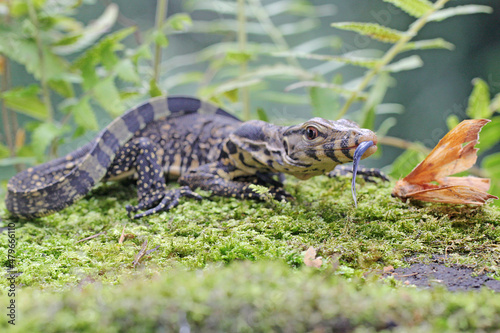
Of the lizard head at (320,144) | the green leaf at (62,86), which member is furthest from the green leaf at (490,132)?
the green leaf at (62,86)

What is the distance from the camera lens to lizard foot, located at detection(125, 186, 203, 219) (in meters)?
3.60

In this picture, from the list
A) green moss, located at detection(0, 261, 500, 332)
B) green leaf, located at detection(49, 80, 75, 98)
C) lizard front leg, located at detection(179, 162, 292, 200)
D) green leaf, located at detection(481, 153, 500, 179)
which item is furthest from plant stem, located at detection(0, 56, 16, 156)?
green leaf, located at detection(481, 153, 500, 179)

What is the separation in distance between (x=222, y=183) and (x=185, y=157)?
2.61 feet

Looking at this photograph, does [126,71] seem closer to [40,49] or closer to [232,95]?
[40,49]

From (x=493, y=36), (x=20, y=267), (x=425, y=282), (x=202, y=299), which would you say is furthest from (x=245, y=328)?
(x=493, y=36)

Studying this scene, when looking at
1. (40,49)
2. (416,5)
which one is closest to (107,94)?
(40,49)

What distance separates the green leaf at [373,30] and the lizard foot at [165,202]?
6.78ft

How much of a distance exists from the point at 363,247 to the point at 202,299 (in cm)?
143

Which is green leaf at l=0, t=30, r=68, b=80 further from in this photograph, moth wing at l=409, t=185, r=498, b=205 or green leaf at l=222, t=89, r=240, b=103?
moth wing at l=409, t=185, r=498, b=205

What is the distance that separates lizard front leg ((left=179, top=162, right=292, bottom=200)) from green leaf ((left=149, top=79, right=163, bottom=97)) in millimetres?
1209

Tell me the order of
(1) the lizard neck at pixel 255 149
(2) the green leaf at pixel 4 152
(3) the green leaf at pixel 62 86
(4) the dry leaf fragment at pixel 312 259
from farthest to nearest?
(2) the green leaf at pixel 4 152, (3) the green leaf at pixel 62 86, (1) the lizard neck at pixel 255 149, (4) the dry leaf fragment at pixel 312 259

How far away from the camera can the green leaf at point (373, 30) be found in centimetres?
378

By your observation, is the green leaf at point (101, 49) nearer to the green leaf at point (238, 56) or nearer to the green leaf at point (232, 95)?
the green leaf at point (238, 56)

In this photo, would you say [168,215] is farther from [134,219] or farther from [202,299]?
[202,299]
